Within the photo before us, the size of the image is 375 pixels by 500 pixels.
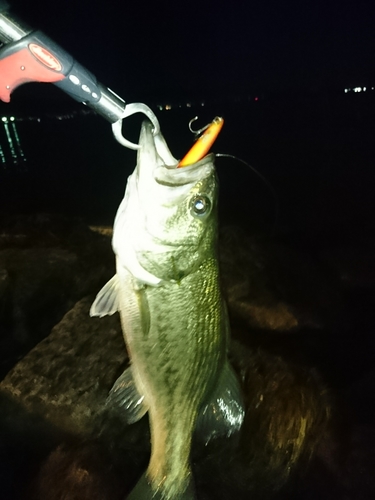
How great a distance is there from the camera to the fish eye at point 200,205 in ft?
5.71

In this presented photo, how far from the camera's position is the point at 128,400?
6.36 ft

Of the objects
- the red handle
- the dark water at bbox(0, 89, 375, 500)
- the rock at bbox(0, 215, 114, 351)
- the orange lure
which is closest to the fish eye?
the orange lure

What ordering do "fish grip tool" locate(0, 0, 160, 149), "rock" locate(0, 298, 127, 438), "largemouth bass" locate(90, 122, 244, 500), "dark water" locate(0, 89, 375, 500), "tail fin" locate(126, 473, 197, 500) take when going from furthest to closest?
"dark water" locate(0, 89, 375, 500) → "rock" locate(0, 298, 127, 438) → "tail fin" locate(126, 473, 197, 500) → "largemouth bass" locate(90, 122, 244, 500) → "fish grip tool" locate(0, 0, 160, 149)

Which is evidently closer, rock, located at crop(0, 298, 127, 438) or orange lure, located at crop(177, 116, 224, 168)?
orange lure, located at crop(177, 116, 224, 168)

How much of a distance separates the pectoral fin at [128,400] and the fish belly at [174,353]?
38mm

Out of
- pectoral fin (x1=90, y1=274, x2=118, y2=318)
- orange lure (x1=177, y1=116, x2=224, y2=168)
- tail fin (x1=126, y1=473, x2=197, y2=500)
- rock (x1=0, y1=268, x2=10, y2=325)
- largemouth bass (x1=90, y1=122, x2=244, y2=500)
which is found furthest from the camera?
rock (x1=0, y1=268, x2=10, y2=325)

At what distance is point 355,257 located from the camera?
21.8ft

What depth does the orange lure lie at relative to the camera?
→ 157 cm

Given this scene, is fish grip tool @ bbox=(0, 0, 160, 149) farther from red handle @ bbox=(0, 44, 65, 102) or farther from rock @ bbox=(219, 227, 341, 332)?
rock @ bbox=(219, 227, 341, 332)

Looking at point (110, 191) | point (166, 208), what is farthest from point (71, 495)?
point (110, 191)

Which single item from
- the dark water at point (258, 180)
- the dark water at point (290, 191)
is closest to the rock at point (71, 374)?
the dark water at point (290, 191)

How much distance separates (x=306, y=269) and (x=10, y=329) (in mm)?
4628

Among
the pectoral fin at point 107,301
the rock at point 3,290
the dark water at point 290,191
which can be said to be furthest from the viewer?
the dark water at point 290,191

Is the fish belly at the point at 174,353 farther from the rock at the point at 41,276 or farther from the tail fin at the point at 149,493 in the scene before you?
the rock at the point at 41,276
